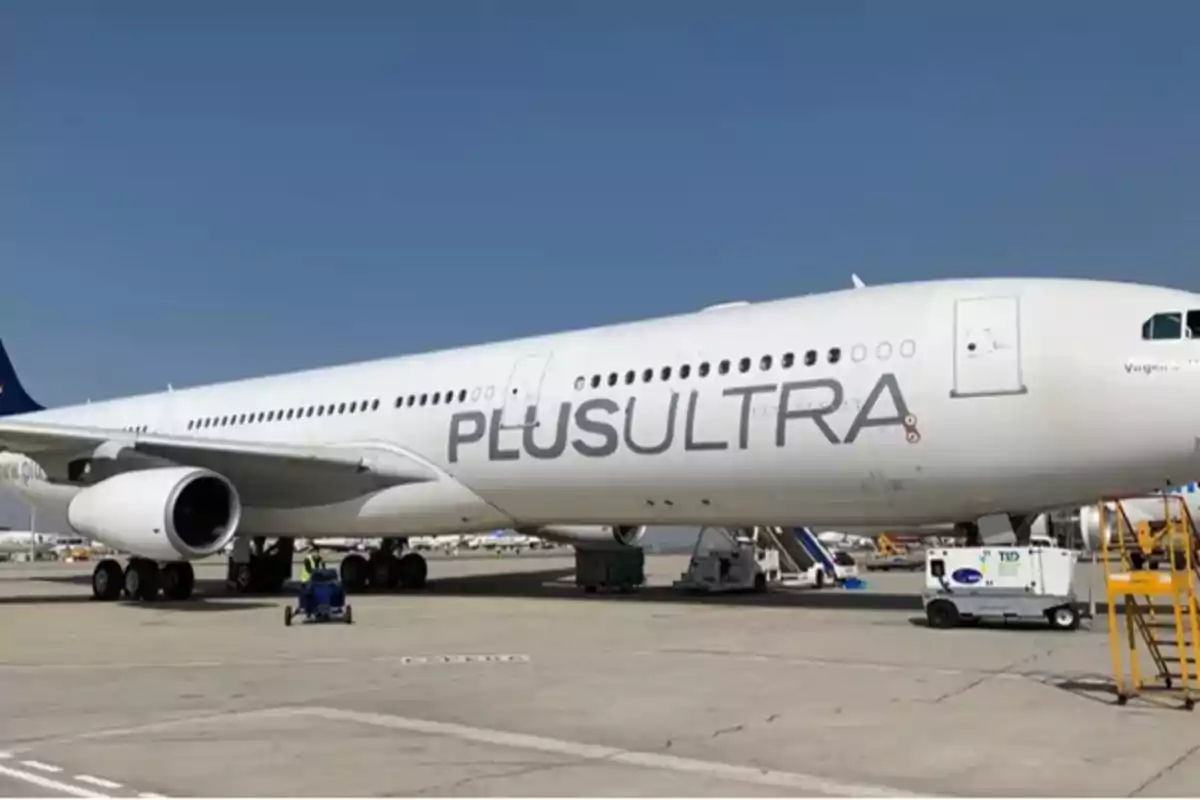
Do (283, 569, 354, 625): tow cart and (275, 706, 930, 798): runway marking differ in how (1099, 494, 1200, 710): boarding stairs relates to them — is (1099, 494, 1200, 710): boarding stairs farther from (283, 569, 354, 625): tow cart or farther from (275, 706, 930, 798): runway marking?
(283, 569, 354, 625): tow cart

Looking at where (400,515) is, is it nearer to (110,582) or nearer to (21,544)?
(110,582)

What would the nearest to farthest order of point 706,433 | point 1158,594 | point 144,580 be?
point 1158,594 → point 706,433 → point 144,580

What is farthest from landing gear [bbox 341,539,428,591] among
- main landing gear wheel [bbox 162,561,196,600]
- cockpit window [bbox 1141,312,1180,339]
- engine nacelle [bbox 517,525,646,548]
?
cockpit window [bbox 1141,312,1180,339]

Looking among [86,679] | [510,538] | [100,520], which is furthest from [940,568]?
[510,538]

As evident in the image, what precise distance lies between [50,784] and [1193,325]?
1193 cm

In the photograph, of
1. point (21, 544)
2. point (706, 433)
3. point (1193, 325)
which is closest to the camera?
point (1193, 325)

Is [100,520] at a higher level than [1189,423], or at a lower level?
lower

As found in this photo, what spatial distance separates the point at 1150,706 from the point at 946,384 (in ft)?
20.7

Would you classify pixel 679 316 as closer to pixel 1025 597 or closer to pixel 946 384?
pixel 946 384

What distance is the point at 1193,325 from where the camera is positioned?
1242 cm

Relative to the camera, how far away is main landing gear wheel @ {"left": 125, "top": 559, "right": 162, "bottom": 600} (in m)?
A: 18.7

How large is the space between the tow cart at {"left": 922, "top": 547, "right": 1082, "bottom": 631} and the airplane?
33.9 inches

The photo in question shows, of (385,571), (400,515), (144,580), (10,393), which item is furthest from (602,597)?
(10,393)

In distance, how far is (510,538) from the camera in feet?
320
